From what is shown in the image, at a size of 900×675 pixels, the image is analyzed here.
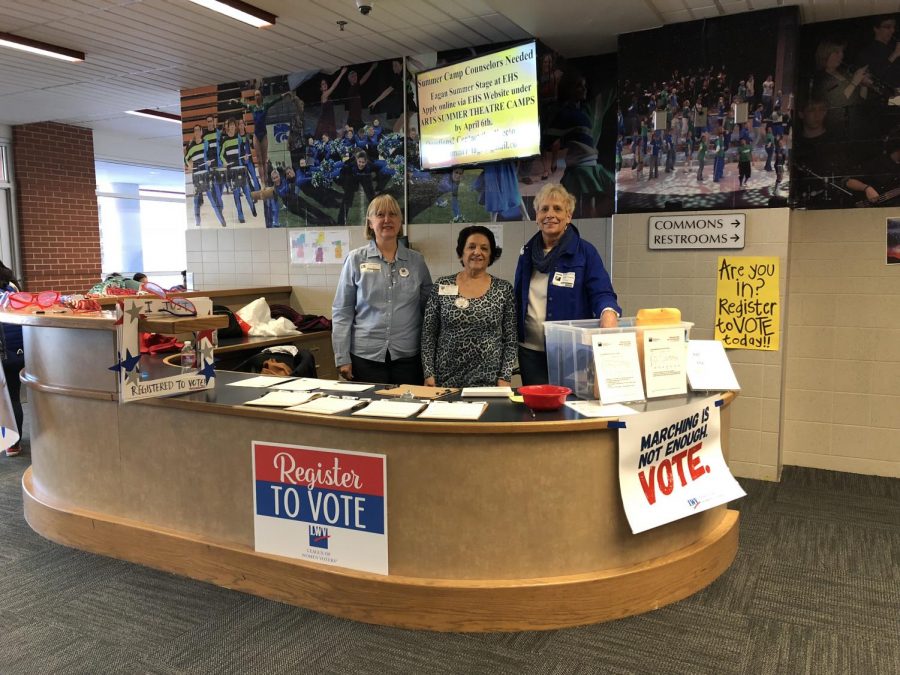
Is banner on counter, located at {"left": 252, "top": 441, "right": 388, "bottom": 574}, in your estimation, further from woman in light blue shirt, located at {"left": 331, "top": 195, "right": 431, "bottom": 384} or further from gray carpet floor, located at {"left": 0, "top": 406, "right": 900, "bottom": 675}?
woman in light blue shirt, located at {"left": 331, "top": 195, "right": 431, "bottom": 384}

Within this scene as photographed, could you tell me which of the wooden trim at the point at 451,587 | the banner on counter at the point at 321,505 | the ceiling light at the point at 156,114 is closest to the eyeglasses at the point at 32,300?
the wooden trim at the point at 451,587

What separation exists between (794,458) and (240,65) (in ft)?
16.9

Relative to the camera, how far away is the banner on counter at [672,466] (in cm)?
245

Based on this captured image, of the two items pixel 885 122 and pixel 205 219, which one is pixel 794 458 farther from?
pixel 205 219

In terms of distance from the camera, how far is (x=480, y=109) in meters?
4.75

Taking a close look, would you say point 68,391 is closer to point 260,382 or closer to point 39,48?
point 260,382

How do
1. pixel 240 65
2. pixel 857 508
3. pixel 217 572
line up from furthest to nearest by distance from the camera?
1. pixel 240 65
2. pixel 857 508
3. pixel 217 572

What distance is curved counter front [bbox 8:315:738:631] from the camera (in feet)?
7.84

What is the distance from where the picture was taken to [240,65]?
220 inches

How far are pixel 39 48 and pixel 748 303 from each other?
536 centimetres

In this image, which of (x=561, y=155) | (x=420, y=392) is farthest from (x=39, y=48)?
(x=420, y=392)

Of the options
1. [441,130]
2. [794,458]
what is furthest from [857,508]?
[441,130]

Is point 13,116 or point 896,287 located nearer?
point 896,287

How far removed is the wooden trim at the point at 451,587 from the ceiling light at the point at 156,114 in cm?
604
